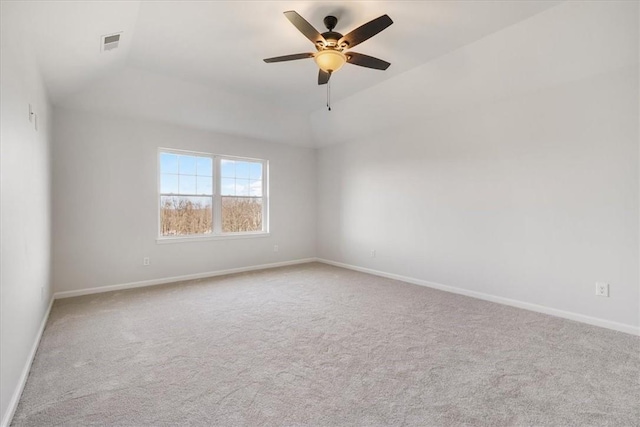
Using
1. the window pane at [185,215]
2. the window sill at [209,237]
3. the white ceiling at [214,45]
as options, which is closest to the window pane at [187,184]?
the window pane at [185,215]

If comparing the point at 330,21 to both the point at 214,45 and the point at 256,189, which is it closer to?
the point at 214,45

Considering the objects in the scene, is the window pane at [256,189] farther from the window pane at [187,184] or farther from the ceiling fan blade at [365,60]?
the ceiling fan blade at [365,60]

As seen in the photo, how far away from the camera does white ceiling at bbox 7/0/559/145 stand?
248 cm

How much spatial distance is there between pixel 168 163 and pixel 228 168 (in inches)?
39.1

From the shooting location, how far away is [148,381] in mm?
2029

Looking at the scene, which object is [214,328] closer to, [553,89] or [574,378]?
[574,378]

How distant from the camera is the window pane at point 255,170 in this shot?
18.8 feet

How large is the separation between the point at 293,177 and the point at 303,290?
266 cm

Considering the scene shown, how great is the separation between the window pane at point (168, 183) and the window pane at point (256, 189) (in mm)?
1331

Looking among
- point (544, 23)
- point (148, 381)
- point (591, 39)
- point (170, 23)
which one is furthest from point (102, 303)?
point (591, 39)

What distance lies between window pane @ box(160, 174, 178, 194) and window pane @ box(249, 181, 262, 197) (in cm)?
133

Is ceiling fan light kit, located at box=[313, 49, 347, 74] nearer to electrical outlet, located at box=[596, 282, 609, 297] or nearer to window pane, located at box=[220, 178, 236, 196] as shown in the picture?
window pane, located at box=[220, 178, 236, 196]

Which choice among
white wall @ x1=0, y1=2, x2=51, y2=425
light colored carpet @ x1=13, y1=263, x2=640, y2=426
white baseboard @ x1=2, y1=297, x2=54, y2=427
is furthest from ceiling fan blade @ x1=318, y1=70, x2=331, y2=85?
white baseboard @ x1=2, y1=297, x2=54, y2=427

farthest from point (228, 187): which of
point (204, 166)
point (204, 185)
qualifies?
point (204, 166)
